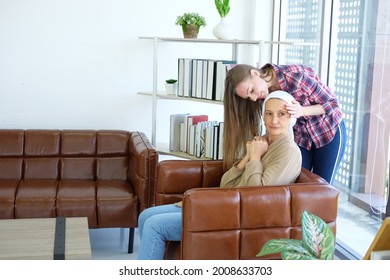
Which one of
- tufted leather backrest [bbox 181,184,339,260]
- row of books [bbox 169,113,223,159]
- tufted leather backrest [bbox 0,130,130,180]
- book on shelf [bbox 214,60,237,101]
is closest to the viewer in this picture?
tufted leather backrest [bbox 181,184,339,260]

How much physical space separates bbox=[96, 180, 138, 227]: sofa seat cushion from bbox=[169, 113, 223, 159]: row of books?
667mm

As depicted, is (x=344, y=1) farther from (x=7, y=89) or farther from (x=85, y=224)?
(x=7, y=89)

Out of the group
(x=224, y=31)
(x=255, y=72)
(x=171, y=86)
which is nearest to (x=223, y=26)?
(x=224, y=31)

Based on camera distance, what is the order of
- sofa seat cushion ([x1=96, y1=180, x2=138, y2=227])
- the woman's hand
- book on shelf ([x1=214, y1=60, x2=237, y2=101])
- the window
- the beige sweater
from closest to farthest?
1. the beige sweater
2. the woman's hand
3. the window
4. sofa seat cushion ([x1=96, y1=180, x2=138, y2=227])
5. book on shelf ([x1=214, y1=60, x2=237, y2=101])

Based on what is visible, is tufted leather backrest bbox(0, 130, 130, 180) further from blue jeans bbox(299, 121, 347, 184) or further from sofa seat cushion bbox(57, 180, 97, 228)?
blue jeans bbox(299, 121, 347, 184)

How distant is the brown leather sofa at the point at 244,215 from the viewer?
278 centimetres

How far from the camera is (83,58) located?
5246 millimetres

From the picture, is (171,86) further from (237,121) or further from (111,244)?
(237,121)

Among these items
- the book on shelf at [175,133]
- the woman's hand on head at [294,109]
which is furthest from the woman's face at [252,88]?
the book on shelf at [175,133]

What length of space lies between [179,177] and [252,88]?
62cm

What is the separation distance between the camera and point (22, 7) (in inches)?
201

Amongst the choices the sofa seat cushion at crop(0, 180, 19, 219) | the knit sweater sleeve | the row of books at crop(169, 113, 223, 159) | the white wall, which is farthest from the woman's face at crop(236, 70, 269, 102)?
the white wall

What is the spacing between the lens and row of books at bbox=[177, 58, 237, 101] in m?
4.53
